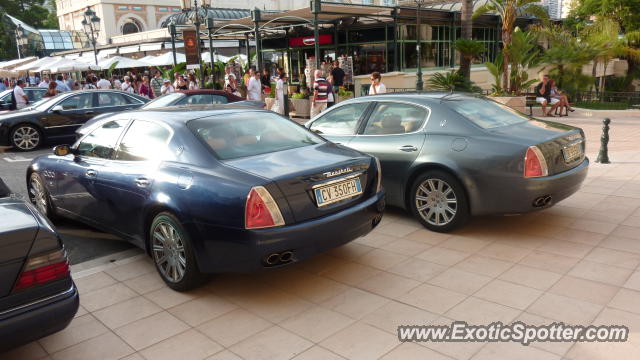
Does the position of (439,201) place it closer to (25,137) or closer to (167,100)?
(167,100)

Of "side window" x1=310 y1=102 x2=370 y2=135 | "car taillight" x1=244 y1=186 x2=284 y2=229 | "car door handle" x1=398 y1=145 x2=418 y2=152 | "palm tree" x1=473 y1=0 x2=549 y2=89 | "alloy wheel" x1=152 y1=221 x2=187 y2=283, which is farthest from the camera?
"palm tree" x1=473 y1=0 x2=549 y2=89

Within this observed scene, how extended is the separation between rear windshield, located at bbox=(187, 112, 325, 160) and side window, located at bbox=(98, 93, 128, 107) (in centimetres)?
981

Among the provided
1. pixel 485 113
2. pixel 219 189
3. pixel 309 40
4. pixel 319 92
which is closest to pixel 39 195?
pixel 219 189

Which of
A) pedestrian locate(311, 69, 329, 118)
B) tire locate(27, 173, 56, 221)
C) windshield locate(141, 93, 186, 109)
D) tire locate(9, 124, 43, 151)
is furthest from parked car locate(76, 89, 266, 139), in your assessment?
tire locate(27, 173, 56, 221)

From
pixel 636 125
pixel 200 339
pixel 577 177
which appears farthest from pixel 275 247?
pixel 636 125

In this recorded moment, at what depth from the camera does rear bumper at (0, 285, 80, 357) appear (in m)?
2.89

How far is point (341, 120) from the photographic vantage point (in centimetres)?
674

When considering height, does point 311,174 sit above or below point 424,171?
above

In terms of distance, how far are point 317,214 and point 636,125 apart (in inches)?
535

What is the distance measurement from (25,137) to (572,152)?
503 inches

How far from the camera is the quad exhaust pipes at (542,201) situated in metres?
5.07

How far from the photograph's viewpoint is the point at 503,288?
4.19 m

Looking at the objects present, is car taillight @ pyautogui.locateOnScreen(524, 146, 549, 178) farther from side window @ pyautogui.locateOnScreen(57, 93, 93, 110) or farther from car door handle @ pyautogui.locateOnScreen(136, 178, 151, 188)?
side window @ pyautogui.locateOnScreen(57, 93, 93, 110)

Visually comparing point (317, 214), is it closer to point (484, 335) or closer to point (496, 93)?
point (484, 335)
